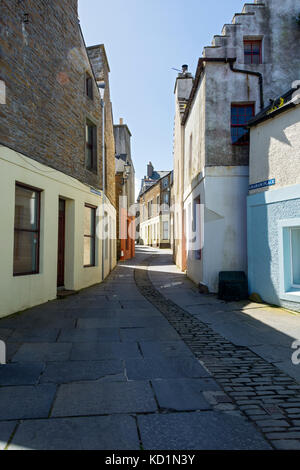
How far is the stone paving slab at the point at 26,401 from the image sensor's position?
310 cm

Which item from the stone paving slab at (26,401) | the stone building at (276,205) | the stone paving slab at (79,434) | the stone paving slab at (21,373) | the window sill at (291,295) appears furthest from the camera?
the stone building at (276,205)

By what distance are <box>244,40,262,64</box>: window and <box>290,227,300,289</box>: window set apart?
6327mm

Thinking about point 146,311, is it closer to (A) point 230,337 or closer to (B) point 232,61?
(A) point 230,337

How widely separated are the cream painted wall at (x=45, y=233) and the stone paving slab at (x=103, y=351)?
2.74m

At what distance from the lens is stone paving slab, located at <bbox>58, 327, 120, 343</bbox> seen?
5.59 metres

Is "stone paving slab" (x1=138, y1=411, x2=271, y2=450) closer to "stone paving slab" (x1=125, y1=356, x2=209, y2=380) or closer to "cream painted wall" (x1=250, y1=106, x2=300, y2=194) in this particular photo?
"stone paving slab" (x1=125, y1=356, x2=209, y2=380)

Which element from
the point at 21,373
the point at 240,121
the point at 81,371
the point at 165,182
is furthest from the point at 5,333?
the point at 165,182

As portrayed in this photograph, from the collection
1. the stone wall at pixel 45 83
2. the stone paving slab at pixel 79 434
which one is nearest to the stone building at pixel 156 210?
the stone wall at pixel 45 83

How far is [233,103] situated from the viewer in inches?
410

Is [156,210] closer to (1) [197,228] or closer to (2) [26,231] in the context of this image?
(1) [197,228]

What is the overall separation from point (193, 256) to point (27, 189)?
6.65m

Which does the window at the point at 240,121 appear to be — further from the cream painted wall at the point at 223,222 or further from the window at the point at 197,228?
the window at the point at 197,228
